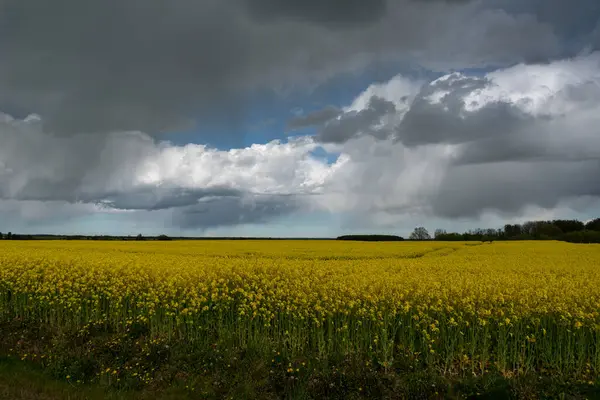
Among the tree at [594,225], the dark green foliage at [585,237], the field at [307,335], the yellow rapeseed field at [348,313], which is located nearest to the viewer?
the field at [307,335]

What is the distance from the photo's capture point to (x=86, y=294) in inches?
609

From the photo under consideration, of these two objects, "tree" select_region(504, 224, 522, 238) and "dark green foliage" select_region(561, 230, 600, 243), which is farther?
"tree" select_region(504, 224, 522, 238)

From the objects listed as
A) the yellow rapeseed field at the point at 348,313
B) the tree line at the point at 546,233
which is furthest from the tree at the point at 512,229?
the yellow rapeseed field at the point at 348,313

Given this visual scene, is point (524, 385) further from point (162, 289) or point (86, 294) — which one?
point (86, 294)

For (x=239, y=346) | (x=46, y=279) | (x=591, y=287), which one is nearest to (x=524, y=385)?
(x=239, y=346)

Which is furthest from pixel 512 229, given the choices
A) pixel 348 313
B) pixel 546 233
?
pixel 348 313

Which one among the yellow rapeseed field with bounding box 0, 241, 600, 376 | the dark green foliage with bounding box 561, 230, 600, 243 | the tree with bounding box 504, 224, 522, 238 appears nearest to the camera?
the yellow rapeseed field with bounding box 0, 241, 600, 376

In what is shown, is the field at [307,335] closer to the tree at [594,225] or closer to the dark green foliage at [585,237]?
the dark green foliage at [585,237]

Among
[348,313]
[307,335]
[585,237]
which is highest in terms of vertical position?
[585,237]

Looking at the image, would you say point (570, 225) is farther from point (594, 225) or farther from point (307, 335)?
point (307, 335)

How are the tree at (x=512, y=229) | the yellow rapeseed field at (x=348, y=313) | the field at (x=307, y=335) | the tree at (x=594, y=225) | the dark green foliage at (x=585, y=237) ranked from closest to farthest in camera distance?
the field at (x=307, y=335) → the yellow rapeseed field at (x=348, y=313) → the dark green foliage at (x=585, y=237) → the tree at (x=594, y=225) → the tree at (x=512, y=229)

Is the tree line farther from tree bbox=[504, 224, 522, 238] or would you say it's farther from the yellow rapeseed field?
the yellow rapeseed field

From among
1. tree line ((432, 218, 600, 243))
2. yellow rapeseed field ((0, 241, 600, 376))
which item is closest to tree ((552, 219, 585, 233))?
tree line ((432, 218, 600, 243))

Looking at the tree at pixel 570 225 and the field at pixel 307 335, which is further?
the tree at pixel 570 225
